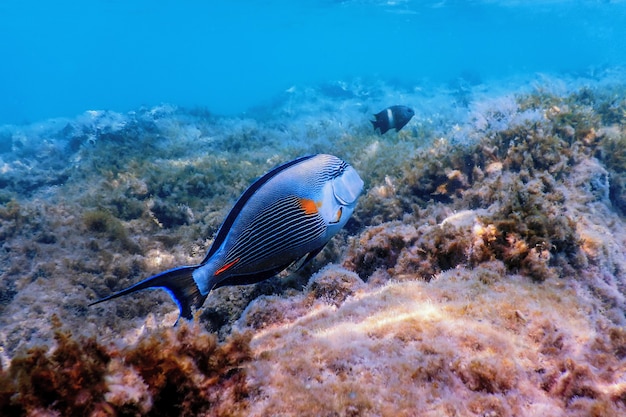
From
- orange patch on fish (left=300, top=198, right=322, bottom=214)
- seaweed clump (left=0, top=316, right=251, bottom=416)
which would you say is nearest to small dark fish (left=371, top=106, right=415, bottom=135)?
orange patch on fish (left=300, top=198, right=322, bottom=214)

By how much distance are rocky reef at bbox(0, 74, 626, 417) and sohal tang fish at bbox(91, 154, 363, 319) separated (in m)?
0.35

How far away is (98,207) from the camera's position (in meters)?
5.57

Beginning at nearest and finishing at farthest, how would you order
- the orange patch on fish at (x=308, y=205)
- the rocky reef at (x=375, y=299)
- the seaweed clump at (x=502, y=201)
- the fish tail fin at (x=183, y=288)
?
1. the rocky reef at (x=375, y=299)
2. the fish tail fin at (x=183, y=288)
3. the orange patch on fish at (x=308, y=205)
4. the seaweed clump at (x=502, y=201)

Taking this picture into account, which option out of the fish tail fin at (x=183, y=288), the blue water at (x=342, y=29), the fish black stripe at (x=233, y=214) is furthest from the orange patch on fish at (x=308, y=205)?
the blue water at (x=342, y=29)

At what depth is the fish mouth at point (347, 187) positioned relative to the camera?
8.07ft

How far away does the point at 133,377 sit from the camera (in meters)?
1.51

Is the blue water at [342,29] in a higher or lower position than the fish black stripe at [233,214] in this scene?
higher

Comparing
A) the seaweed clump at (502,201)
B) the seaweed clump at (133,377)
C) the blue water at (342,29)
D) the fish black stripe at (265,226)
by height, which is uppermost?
the blue water at (342,29)

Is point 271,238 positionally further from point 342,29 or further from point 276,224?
point 342,29

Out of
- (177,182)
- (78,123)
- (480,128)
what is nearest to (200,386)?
(177,182)

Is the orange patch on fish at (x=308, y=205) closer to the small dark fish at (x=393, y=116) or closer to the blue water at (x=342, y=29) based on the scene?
the small dark fish at (x=393, y=116)

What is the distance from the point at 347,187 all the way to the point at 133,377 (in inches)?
67.1

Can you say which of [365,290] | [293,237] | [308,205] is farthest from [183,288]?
[365,290]

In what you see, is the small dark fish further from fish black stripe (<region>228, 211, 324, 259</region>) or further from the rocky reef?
fish black stripe (<region>228, 211, 324, 259</region>)
